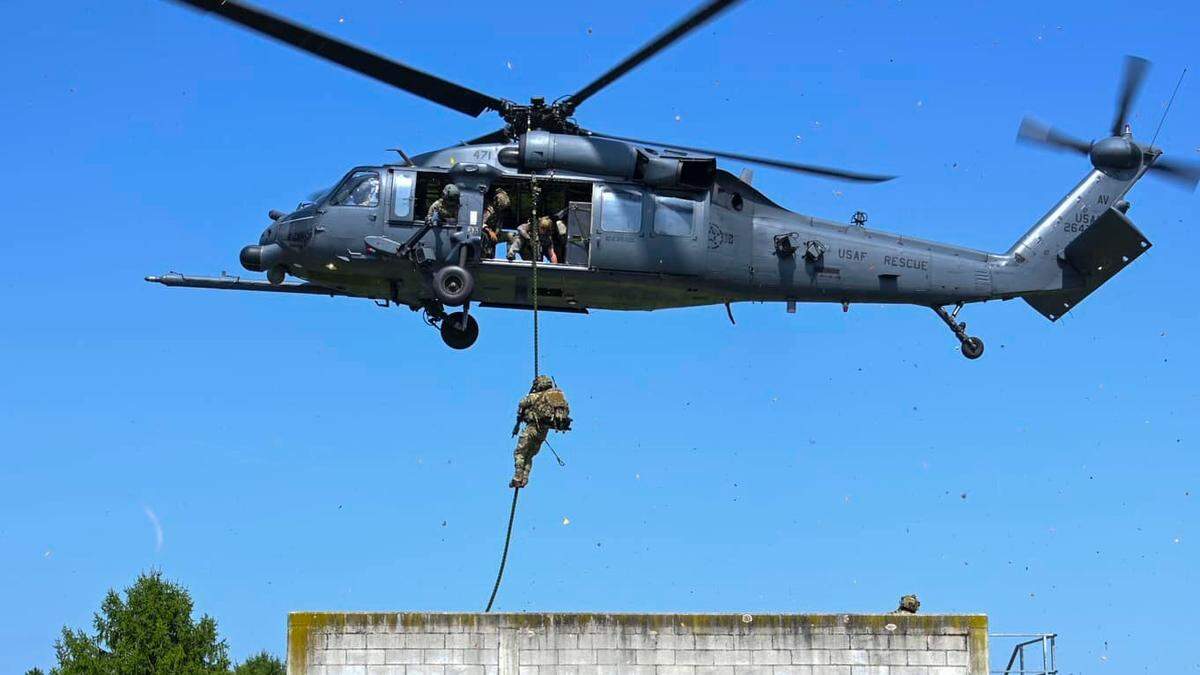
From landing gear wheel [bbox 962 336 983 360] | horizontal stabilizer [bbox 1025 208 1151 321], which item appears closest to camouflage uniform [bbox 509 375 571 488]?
landing gear wheel [bbox 962 336 983 360]

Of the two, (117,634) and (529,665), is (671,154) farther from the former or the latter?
(117,634)

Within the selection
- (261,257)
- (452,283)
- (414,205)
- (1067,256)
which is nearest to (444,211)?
(414,205)

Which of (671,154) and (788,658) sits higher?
(671,154)

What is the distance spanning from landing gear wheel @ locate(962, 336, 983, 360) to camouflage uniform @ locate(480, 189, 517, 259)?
685cm

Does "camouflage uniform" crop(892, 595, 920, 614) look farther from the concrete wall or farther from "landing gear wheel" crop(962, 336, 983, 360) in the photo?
"landing gear wheel" crop(962, 336, 983, 360)

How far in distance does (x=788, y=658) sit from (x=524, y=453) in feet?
13.1

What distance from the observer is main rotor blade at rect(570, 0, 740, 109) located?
21.6 meters

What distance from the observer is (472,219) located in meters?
22.6

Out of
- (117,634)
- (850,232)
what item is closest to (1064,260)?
(850,232)

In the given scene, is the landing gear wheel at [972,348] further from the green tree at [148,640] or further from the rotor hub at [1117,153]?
the green tree at [148,640]

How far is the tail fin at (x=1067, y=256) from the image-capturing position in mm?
25547

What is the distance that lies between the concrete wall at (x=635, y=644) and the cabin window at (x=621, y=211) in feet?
21.0

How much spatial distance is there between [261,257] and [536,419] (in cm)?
591

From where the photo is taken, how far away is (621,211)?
75.3 ft
